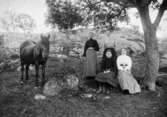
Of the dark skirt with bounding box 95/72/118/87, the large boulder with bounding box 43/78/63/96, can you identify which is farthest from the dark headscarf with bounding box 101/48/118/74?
the large boulder with bounding box 43/78/63/96

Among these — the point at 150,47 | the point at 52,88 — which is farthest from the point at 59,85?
the point at 150,47

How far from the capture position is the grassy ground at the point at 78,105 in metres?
6.07

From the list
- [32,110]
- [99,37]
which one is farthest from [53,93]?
[99,37]

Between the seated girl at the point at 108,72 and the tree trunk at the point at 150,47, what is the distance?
1824mm

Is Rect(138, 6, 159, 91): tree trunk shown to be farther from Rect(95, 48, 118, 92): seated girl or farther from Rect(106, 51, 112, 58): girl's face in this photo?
Rect(106, 51, 112, 58): girl's face

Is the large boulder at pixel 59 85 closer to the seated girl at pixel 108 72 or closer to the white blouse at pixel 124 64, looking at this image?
the seated girl at pixel 108 72

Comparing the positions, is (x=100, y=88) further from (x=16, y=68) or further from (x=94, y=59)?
(x=16, y=68)

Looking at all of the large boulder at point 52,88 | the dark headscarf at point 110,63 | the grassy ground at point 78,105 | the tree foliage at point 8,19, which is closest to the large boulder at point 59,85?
the large boulder at point 52,88

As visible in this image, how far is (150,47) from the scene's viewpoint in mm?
8867

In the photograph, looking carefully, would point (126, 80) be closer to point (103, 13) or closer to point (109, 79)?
point (109, 79)

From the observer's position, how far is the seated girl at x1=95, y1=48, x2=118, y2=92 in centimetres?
832

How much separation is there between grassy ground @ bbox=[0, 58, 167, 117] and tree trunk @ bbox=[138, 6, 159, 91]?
0.79 meters

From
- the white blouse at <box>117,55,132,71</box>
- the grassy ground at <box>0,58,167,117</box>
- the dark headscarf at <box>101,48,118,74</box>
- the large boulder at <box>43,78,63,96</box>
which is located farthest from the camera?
the dark headscarf at <box>101,48,118,74</box>

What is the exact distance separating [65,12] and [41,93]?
5.15 m
